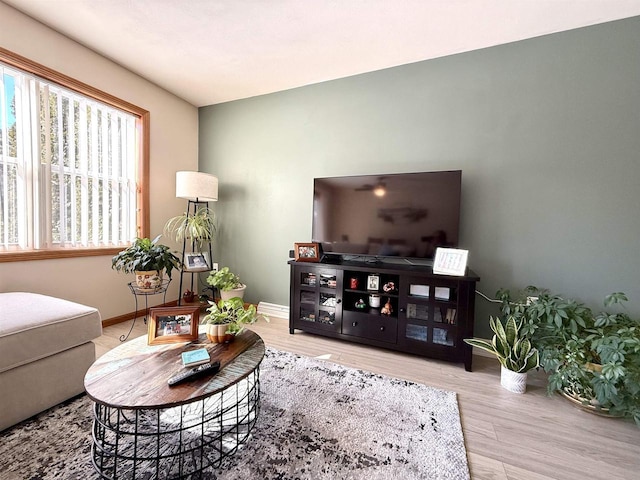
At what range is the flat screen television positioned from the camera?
2.04m

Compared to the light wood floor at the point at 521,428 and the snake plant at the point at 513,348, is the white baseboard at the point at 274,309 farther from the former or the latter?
the snake plant at the point at 513,348

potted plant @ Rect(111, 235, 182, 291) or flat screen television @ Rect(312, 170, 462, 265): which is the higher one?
flat screen television @ Rect(312, 170, 462, 265)

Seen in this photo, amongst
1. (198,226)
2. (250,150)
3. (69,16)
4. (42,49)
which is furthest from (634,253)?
(42,49)

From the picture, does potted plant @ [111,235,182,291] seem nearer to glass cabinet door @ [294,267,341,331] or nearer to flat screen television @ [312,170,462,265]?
glass cabinet door @ [294,267,341,331]

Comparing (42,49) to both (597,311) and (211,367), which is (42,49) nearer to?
(211,367)

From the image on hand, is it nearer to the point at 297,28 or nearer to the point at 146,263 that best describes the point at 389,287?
the point at 146,263

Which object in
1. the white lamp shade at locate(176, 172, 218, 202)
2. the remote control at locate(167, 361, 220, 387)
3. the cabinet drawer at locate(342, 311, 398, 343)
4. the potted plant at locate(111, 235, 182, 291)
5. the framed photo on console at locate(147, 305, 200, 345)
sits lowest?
the cabinet drawer at locate(342, 311, 398, 343)

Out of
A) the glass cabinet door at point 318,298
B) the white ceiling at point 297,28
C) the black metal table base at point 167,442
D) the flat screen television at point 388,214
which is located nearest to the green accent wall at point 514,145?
the white ceiling at point 297,28

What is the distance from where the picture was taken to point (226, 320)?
1.28 metres

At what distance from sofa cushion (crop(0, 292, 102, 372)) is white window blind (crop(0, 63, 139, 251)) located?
75 cm

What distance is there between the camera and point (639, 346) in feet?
4.01

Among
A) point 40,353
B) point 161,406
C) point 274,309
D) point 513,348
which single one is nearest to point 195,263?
point 274,309

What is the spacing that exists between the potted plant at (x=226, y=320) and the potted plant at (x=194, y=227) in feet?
5.95

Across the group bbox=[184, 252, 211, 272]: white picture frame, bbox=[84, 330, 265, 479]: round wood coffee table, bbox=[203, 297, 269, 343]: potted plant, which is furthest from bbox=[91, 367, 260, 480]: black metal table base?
bbox=[184, 252, 211, 272]: white picture frame
